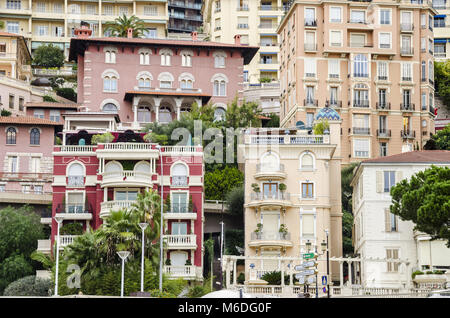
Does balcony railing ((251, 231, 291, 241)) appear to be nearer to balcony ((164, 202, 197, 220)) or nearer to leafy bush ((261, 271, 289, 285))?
leafy bush ((261, 271, 289, 285))

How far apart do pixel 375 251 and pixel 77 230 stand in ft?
72.0

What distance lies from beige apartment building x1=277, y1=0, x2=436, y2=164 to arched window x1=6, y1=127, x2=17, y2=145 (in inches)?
1119

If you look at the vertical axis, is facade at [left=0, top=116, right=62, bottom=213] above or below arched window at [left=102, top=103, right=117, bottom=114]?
below

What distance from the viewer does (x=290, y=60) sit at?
3814 inches

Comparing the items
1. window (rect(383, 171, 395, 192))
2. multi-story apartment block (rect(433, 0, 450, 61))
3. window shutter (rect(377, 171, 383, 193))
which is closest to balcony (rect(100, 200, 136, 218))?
window shutter (rect(377, 171, 383, 193))

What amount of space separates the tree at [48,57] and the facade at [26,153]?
4203 centimetres

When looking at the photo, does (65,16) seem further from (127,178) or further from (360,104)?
(127,178)

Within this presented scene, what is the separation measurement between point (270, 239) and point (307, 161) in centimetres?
696

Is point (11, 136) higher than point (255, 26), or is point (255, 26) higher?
point (255, 26)

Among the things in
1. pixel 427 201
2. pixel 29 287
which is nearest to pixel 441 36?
pixel 427 201

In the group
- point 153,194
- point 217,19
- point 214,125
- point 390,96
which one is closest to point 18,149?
point 214,125

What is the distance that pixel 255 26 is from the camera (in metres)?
130

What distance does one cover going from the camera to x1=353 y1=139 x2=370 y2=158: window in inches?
3578
